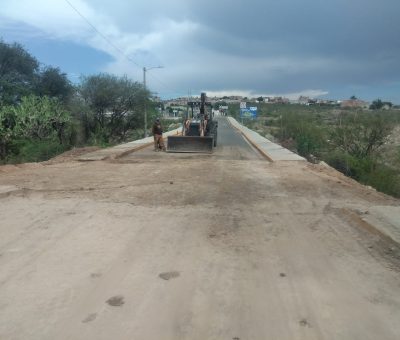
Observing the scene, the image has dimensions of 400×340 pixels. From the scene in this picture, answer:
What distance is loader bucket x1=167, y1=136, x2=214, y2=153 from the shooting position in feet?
85.4

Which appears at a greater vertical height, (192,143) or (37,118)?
(37,118)

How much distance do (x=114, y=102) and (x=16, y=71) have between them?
1138 cm

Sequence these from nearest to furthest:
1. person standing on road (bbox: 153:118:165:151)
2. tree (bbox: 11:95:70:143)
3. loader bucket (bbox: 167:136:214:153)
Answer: loader bucket (bbox: 167:136:214:153), person standing on road (bbox: 153:118:165:151), tree (bbox: 11:95:70:143)

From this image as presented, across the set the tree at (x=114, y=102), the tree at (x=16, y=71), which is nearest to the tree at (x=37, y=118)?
the tree at (x=114, y=102)

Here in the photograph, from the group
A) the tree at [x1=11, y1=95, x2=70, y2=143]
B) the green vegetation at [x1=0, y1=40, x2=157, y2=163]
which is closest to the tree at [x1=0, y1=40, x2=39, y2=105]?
the green vegetation at [x1=0, y1=40, x2=157, y2=163]

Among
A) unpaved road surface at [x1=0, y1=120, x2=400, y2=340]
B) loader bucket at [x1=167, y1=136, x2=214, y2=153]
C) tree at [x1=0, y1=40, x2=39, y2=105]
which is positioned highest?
tree at [x1=0, y1=40, x2=39, y2=105]

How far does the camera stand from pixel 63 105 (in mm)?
45094

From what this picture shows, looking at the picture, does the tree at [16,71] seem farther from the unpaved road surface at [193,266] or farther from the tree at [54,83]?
the unpaved road surface at [193,266]

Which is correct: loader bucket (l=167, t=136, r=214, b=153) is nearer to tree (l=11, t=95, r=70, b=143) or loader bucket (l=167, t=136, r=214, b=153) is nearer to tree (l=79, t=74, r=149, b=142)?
tree (l=11, t=95, r=70, b=143)

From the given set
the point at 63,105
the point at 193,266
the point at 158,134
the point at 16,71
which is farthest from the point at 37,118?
the point at 193,266

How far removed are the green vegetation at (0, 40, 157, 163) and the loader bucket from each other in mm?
9991

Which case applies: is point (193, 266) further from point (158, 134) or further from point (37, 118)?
point (37, 118)

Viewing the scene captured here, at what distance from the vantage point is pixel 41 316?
16.2 feet

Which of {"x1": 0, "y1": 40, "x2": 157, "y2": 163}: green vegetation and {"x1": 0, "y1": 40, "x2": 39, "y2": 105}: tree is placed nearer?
{"x1": 0, "y1": 40, "x2": 157, "y2": 163}: green vegetation
